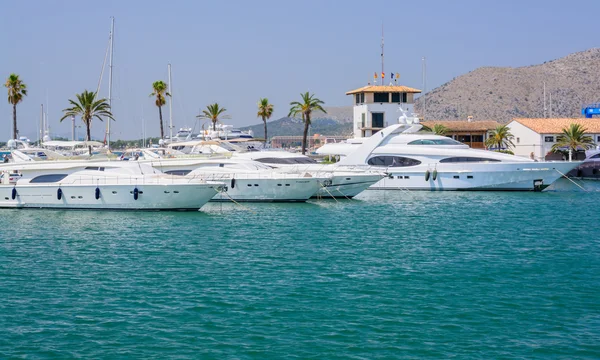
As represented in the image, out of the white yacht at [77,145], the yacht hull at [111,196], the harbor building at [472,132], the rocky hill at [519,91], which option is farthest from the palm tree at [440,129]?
the rocky hill at [519,91]

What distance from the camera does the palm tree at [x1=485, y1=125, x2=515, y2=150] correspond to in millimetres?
82625

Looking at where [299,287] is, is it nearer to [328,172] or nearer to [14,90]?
[328,172]

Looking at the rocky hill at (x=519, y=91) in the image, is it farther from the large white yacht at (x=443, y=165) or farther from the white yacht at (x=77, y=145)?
the large white yacht at (x=443, y=165)

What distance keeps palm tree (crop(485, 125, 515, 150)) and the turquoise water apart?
146 feet

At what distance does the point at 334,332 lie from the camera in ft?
60.2

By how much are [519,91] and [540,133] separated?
107065 millimetres

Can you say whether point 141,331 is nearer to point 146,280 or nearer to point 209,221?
point 146,280

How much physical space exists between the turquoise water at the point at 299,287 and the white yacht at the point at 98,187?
58.9 inches

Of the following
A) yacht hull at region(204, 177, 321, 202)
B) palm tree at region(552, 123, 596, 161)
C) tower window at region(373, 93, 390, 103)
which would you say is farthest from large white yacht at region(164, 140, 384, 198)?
palm tree at region(552, 123, 596, 161)

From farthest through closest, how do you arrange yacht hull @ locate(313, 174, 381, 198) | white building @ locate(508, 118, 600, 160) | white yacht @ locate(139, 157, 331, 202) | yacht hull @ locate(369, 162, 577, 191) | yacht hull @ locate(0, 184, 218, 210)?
white building @ locate(508, 118, 600, 160)
yacht hull @ locate(369, 162, 577, 191)
yacht hull @ locate(313, 174, 381, 198)
white yacht @ locate(139, 157, 331, 202)
yacht hull @ locate(0, 184, 218, 210)

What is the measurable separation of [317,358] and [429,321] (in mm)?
3944

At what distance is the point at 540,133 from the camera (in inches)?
3152

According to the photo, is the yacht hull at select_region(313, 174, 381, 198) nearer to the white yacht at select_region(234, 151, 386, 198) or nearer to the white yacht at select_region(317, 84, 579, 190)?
the white yacht at select_region(234, 151, 386, 198)

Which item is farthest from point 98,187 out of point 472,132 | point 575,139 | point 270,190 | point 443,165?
point 472,132
